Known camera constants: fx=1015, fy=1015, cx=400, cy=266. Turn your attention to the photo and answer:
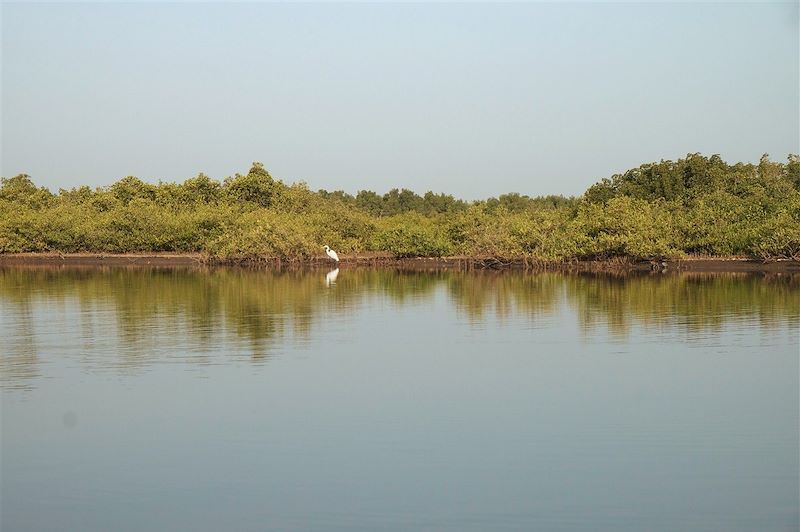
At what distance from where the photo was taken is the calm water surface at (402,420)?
7.06m

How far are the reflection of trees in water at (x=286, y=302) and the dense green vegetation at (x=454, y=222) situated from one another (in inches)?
→ 149

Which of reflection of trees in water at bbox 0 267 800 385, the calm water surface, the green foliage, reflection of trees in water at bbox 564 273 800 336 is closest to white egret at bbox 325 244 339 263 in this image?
the green foliage

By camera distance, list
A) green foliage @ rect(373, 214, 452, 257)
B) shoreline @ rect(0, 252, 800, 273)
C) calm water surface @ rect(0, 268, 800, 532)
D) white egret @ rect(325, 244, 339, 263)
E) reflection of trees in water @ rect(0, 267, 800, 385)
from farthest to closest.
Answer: green foliage @ rect(373, 214, 452, 257) → white egret @ rect(325, 244, 339, 263) → shoreline @ rect(0, 252, 800, 273) → reflection of trees in water @ rect(0, 267, 800, 385) → calm water surface @ rect(0, 268, 800, 532)

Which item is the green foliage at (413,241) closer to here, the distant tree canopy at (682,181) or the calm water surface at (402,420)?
the distant tree canopy at (682,181)

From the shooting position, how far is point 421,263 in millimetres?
40250

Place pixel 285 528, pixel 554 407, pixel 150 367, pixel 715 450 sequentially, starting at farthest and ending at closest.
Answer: pixel 150 367, pixel 554 407, pixel 715 450, pixel 285 528

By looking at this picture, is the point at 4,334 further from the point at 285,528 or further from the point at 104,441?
the point at 285,528

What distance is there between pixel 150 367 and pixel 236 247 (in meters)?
28.1

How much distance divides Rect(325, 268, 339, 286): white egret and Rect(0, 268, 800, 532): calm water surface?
1038cm

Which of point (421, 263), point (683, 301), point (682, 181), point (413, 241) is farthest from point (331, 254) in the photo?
point (683, 301)

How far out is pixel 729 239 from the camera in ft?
117

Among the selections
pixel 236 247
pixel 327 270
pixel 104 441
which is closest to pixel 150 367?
pixel 104 441

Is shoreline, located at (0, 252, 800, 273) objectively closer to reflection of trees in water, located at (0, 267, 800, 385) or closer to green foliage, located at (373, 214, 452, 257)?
green foliage, located at (373, 214, 452, 257)

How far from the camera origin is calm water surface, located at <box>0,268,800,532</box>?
23.2 ft
